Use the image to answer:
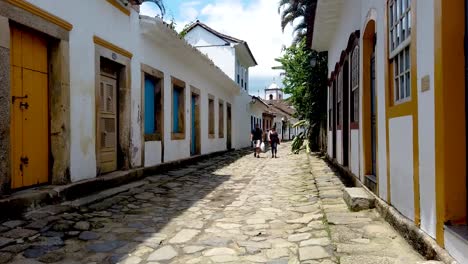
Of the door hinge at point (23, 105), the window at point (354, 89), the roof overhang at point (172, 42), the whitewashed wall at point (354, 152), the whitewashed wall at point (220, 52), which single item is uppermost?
the whitewashed wall at point (220, 52)

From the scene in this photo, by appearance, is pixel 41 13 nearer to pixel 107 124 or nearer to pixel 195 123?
pixel 107 124

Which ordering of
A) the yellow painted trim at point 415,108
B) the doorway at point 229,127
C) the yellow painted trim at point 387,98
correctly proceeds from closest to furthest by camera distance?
the yellow painted trim at point 415,108 → the yellow painted trim at point 387,98 → the doorway at point 229,127

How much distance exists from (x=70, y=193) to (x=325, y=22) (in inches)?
301

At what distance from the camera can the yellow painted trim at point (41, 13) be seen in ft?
16.9

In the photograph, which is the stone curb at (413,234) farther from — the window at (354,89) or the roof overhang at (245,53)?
the roof overhang at (245,53)

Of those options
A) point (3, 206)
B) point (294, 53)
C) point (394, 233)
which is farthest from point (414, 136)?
point (294, 53)

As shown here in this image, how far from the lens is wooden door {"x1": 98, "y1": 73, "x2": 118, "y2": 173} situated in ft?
25.2

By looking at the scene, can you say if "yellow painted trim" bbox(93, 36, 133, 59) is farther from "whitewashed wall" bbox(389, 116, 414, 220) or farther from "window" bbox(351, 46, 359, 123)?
"whitewashed wall" bbox(389, 116, 414, 220)

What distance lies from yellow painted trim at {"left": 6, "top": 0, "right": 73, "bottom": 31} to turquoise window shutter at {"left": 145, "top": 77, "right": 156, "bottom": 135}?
3650 millimetres

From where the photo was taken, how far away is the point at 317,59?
15914 mm

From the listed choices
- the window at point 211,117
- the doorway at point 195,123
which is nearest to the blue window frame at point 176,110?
the doorway at point 195,123

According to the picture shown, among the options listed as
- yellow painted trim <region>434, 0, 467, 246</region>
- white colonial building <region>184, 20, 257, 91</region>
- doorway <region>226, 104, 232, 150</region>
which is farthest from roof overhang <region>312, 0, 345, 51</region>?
white colonial building <region>184, 20, 257, 91</region>

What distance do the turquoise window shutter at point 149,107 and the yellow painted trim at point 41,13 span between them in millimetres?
3650

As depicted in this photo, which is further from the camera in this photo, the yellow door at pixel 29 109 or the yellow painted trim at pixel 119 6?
the yellow painted trim at pixel 119 6
